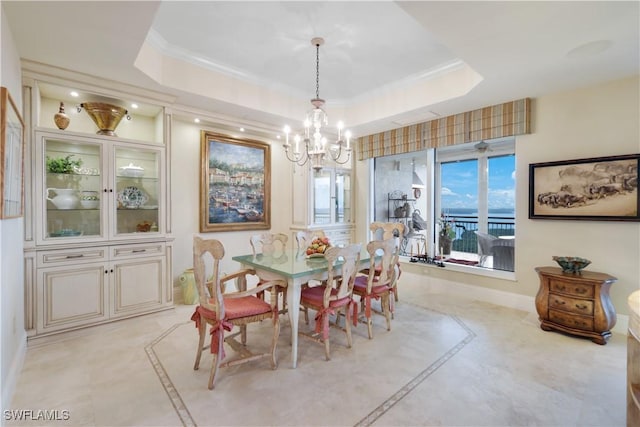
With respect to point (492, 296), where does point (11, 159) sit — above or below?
above

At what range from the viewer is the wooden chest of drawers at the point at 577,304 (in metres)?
2.78

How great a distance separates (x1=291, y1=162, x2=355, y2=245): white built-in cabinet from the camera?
4.89m

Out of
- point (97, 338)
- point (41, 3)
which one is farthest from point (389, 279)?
point (41, 3)

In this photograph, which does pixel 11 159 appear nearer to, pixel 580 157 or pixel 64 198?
pixel 64 198

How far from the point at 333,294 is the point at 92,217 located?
277 cm

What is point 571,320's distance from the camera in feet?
9.59

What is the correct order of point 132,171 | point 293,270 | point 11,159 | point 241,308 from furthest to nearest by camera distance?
point 132,171 → point 293,270 → point 241,308 → point 11,159

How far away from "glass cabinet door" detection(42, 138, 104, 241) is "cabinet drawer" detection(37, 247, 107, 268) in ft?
0.49

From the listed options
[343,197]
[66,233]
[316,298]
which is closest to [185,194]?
[66,233]

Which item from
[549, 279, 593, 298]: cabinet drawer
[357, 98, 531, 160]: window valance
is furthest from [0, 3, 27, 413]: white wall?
[549, 279, 593, 298]: cabinet drawer

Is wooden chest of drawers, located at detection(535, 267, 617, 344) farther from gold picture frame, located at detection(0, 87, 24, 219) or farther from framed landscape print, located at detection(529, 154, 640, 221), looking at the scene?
gold picture frame, located at detection(0, 87, 24, 219)

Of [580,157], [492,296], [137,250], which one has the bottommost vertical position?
[492,296]

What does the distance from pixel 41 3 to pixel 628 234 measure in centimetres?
546

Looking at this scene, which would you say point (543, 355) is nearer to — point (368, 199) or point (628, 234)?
point (628, 234)
